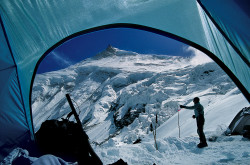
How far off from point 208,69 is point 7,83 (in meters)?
63.7

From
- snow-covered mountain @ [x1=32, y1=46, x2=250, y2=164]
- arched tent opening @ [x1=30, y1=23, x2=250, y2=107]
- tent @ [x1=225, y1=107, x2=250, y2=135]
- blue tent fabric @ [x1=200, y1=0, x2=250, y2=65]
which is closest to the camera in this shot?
blue tent fabric @ [x1=200, y1=0, x2=250, y2=65]

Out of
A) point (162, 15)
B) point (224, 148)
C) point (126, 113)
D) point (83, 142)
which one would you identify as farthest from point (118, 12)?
point (126, 113)

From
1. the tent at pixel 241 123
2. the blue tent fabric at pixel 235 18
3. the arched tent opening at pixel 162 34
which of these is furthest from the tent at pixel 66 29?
the tent at pixel 241 123

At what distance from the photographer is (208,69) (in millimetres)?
56406

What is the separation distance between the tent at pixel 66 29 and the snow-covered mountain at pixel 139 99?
3280 millimetres

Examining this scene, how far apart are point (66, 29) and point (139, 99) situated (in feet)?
171

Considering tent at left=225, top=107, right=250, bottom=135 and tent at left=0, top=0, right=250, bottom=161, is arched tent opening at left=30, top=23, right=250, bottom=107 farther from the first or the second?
tent at left=225, top=107, right=250, bottom=135

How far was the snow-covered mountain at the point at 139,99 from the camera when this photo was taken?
14.1m

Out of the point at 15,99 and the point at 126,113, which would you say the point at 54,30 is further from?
the point at 126,113

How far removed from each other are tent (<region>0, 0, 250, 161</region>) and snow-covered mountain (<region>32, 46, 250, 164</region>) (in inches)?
129

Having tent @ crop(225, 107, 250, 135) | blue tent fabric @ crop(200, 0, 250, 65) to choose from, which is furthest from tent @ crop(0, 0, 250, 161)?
tent @ crop(225, 107, 250, 135)

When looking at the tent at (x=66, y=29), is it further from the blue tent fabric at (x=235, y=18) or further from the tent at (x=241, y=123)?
the tent at (x=241, y=123)

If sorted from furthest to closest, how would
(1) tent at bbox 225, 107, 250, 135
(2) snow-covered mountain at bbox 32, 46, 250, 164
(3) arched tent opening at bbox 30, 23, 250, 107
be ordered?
(2) snow-covered mountain at bbox 32, 46, 250, 164
(1) tent at bbox 225, 107, 250, 135
(3) arched tent opening at bbox 30, 23, 250, 107

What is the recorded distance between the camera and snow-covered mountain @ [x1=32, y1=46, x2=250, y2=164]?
46.3 ft
